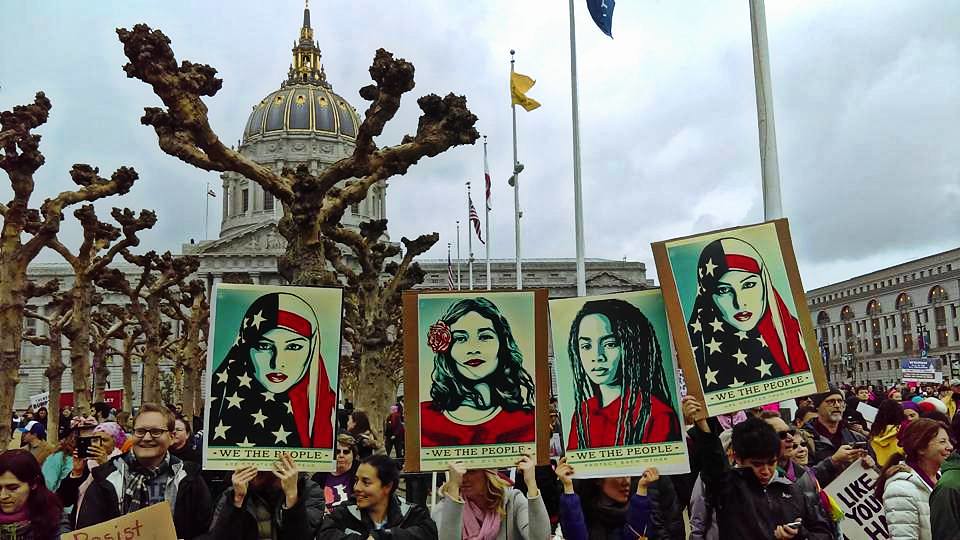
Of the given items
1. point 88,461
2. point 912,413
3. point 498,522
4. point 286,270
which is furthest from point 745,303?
point 286,270

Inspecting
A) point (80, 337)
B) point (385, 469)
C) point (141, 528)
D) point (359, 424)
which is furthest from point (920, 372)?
point (141, 528)

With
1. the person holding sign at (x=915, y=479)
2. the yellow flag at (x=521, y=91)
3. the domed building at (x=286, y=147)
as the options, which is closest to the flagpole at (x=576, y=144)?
the yellow flag at (x=521, y=91)

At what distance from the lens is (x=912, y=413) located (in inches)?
285

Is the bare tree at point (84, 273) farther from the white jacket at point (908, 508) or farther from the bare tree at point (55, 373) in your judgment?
the white jacket at point (908, 508)

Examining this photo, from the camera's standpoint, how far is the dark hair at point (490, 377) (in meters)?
5.42

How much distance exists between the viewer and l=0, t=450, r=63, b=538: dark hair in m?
4.61

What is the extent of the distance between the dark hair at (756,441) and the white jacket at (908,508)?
708mm

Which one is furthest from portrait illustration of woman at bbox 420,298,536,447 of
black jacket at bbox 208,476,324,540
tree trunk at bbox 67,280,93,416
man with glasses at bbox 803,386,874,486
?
tree trunk at bbox 67,280,93,416

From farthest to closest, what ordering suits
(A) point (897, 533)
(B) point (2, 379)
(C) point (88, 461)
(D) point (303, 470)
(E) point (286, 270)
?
(B) point (2, 379)
(E) point (286, 270)
(C) point (88, 461)
(D) point (303, 470)
(A) point (897, 533)

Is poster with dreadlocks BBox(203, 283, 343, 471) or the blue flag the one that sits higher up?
the blue flag

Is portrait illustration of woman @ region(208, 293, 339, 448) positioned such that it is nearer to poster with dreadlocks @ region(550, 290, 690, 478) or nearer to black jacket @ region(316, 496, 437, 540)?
black jacket @ region(316, 496, 437, 540)

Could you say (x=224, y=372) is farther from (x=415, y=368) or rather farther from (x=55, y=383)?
Result: (x=55, y=383)

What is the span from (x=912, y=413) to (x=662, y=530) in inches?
125

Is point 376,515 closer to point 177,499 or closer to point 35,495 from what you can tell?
point 177,499
